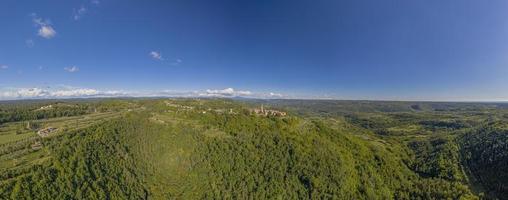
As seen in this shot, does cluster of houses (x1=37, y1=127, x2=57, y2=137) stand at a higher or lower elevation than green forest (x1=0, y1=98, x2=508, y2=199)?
higher

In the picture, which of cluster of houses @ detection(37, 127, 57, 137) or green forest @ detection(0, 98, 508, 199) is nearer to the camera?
green forest @ detection(0, 98, 508, 199)

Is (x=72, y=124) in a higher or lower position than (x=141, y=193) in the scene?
higher

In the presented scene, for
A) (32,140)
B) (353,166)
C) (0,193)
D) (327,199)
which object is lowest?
(327,199)

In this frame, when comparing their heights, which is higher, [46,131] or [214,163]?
[46,131]

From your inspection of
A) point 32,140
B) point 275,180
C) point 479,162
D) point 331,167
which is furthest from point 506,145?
point 32,140

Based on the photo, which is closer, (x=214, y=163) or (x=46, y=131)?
(x=46, y=131)

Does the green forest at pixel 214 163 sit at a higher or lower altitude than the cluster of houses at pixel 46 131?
lower

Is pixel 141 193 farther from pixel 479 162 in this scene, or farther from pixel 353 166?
pixel 479 162

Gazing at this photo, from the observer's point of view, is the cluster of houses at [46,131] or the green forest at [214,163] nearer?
the green forest at [214,163]

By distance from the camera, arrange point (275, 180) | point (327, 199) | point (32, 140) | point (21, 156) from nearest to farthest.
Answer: point (21, 156) → point (32, 140) → point (327, 199) → point (275, 180)

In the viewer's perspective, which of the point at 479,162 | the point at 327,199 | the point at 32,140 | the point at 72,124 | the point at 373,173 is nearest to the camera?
the point at 32,140

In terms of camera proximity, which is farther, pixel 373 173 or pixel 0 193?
pixel 373 173
